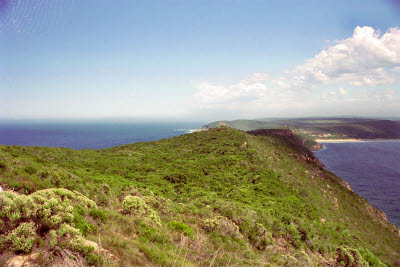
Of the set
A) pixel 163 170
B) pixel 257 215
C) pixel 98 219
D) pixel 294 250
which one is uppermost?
pixel 98 219

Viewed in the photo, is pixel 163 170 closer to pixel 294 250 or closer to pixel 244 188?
pixel 244 188

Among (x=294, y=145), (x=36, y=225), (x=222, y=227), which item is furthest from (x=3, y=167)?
(x=294, y=145)

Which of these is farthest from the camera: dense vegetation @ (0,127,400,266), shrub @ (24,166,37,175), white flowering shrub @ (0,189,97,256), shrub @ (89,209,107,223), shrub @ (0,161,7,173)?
shrub @ (24,166,37,175)

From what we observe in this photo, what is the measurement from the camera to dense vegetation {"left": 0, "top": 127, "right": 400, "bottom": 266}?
5.70 metres

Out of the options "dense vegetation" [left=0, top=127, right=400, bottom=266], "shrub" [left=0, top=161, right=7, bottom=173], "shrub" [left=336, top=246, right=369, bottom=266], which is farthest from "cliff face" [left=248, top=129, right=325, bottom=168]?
"shrub" [left=0, top=161, right=7, bottom=173]

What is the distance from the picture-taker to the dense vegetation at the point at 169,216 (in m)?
5.70

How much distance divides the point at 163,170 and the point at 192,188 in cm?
649

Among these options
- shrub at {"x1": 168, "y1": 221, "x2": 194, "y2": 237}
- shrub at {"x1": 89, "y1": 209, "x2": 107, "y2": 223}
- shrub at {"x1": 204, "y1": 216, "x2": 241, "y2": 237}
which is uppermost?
shrub at {"x1": 89, "y1": 209, "x2": 107, "y2": 223}

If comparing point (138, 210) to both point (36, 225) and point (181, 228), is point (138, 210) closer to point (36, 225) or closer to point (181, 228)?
point (181, 228)

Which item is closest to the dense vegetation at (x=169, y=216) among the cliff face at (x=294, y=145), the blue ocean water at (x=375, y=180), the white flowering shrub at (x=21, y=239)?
the white flowering shrub at (x=21, y=239)

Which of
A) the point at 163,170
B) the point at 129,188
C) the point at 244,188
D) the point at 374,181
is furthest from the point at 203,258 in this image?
the point at 374,181

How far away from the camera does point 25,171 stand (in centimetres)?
1158

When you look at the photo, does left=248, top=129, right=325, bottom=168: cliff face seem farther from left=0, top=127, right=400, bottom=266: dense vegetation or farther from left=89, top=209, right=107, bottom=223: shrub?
left=89, top=209, right=107, bottom=223: shrub

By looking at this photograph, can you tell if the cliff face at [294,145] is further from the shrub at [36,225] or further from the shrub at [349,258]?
the shrub at [36,225]
